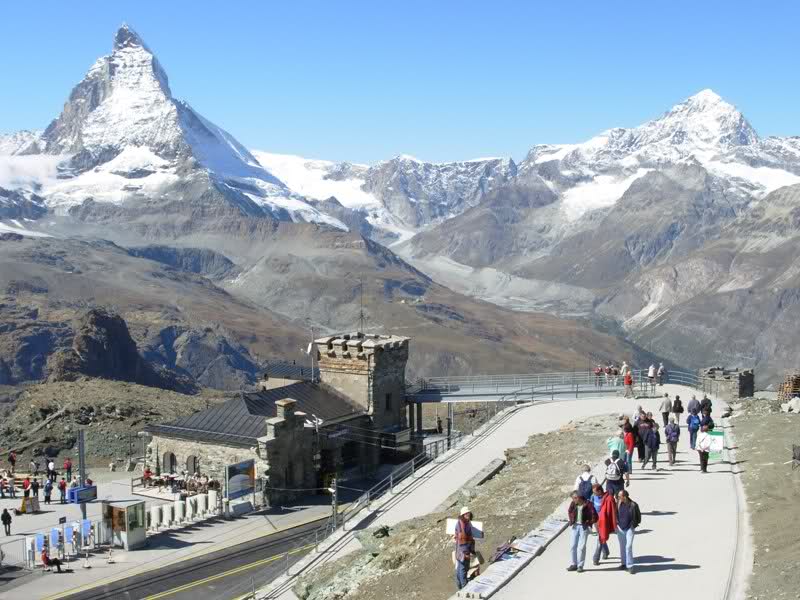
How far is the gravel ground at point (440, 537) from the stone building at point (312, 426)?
10585 mm

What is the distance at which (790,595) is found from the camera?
1758 centimetres

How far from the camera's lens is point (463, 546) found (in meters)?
20.0

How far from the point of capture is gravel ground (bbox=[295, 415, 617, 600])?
72.2ft

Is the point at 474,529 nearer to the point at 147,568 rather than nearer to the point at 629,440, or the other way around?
the point at 629,440

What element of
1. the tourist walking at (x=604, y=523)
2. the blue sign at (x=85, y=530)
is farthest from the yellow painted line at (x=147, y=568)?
the tourist walking at (x=604, y=523)

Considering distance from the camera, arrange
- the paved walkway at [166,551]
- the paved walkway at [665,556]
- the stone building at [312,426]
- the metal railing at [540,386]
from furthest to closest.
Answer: the metal railing at [540,386] → the stone building at [312,426] → the paved walkway at [166,551] → the paved walkway at [665,556]

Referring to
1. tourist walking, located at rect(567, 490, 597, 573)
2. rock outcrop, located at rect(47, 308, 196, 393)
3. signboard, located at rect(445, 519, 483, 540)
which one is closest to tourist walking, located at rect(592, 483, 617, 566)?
tourist walking, located at rect(567, 490, 597, 573)

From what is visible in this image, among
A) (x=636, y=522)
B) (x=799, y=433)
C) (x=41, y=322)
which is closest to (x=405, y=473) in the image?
(x=799, y=433)

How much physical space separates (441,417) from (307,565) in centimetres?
3305

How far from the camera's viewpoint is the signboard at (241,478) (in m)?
39.5

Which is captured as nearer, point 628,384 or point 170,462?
point 170,462

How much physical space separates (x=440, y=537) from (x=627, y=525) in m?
6.35

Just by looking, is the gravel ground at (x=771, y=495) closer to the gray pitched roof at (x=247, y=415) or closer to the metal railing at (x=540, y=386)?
the metal railing at (x=540, y=386)

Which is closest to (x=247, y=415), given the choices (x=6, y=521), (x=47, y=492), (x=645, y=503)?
(x=47, y=492)
